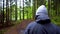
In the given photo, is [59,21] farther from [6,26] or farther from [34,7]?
[6,26]

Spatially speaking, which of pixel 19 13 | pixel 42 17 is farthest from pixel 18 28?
pixel 42 17

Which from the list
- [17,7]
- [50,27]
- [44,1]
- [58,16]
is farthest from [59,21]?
[50,27]

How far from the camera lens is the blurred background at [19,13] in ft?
8.85

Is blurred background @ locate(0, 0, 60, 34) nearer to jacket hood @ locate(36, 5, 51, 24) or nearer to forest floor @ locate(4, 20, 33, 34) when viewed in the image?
forest floor @ locate(4, 20, 33, 34)

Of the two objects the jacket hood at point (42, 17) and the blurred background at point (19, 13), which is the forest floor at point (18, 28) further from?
the jacket hood at point (42, 17)

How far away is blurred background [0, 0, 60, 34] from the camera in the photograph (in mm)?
2697

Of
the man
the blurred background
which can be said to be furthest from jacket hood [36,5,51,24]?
the blurred background

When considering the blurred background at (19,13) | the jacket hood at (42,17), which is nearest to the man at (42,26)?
the jacket hood at (42,17)

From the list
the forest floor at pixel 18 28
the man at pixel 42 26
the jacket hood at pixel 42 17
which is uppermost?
the jacket hood at pixel 42 17

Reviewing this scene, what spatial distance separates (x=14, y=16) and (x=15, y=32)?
0.23 metres

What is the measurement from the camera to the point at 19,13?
275 centimetres

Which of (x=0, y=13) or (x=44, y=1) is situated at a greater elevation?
(x=44, y=1)

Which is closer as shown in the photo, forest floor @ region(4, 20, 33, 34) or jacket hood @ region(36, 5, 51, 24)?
jacket hood @ region(36, 5, 51, 24)

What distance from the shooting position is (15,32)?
2729 millimetres
